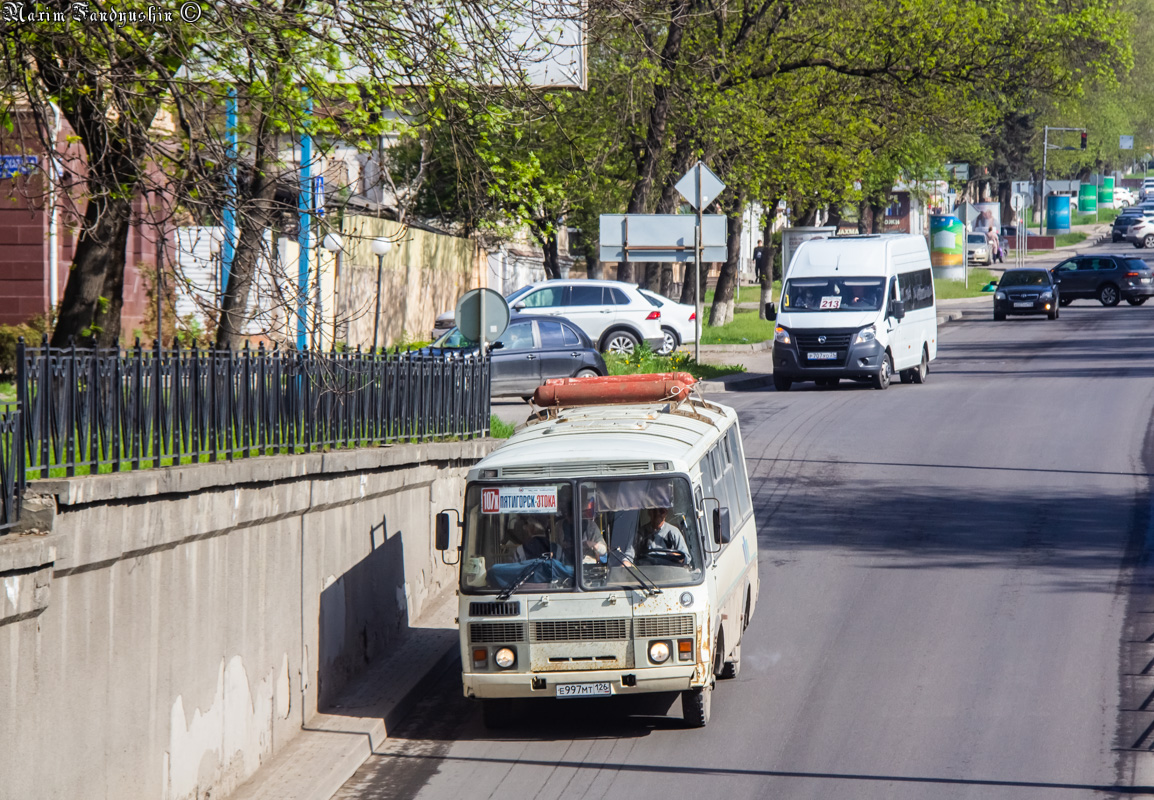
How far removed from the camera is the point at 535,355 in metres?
24.3

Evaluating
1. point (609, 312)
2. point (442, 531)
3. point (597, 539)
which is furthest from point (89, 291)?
point (609, 312)

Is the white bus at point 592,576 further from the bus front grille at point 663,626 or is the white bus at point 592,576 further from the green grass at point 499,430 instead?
the green grass at point 499,430

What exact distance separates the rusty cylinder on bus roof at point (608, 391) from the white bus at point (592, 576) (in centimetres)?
197

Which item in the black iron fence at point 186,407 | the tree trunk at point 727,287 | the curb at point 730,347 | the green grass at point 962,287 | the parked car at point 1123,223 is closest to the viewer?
the black iron fence at point 186,407

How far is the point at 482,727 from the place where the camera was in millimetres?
10039

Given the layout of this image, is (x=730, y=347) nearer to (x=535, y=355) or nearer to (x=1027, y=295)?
(x=535, y=355)

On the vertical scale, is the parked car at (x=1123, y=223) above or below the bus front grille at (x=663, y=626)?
above

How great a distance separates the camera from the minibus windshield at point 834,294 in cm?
2622

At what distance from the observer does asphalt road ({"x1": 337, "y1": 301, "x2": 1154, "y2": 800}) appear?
8.58 meters

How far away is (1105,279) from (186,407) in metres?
44.3

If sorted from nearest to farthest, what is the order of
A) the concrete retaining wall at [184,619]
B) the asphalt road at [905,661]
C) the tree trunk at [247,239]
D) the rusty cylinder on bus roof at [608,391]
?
the concrete retaining wall at [184,619] < the asphalt road at [905,661] < the tree trunk at [247,239] < the rusty cylinder on bus roof at [608,391]

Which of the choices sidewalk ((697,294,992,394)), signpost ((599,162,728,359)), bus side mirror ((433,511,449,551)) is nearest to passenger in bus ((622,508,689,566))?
bus side mirror ((433,511,449,551))

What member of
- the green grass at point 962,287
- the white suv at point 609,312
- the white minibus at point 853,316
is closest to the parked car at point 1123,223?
the green grass at point 962,287

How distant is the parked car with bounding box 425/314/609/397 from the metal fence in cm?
1081
